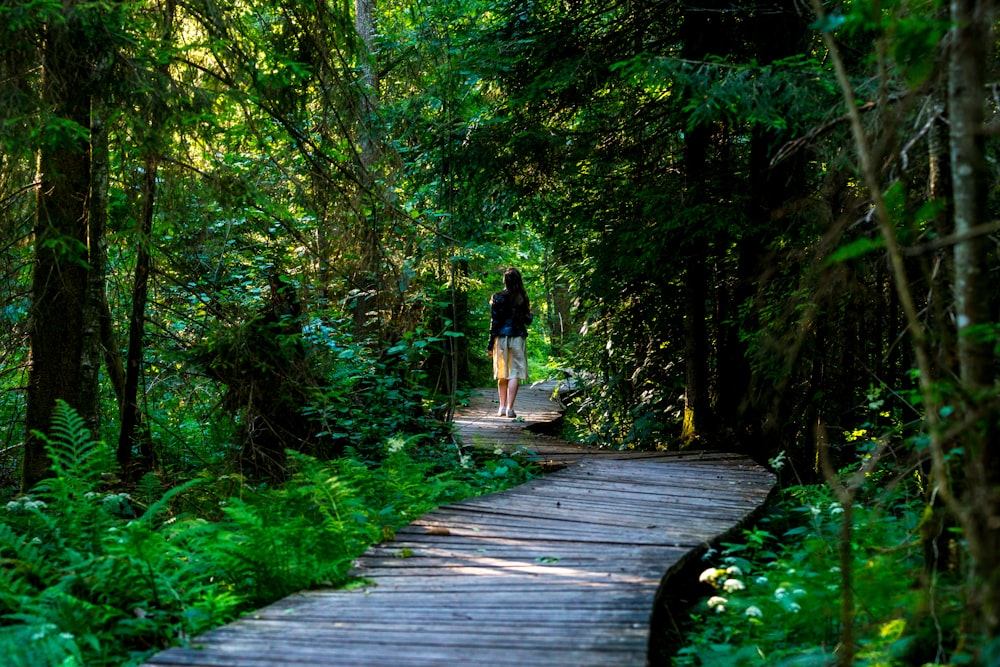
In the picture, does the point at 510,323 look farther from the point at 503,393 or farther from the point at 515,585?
the point at 515,585

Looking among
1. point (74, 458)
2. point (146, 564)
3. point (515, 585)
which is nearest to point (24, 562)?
point (146, 564)

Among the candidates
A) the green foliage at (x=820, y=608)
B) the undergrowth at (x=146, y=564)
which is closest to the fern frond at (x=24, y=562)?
the undergrowth at (x=146, y=564)

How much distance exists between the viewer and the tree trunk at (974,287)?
261cm

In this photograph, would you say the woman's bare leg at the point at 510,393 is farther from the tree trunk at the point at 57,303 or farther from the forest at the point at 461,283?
the tree trunk at the point at 57,303

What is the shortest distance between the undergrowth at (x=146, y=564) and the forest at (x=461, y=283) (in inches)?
1.3

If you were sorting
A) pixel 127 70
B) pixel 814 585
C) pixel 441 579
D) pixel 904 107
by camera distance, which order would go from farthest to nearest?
pixel 127 70
pixel 441 579
pixel 814 585
pixel 904 107

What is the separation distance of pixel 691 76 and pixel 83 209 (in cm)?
576

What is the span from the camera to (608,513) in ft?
22.0

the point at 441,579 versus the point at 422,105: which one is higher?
the point at 422,105

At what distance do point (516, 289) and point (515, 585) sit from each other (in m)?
8.29

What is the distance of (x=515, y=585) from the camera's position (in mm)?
4746

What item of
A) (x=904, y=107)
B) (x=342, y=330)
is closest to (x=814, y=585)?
(x=904, y=107)

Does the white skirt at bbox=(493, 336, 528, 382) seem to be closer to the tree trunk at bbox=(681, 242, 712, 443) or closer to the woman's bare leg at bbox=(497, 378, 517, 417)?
the woman's bare leg at bbox=(497, 378, 517, 417)

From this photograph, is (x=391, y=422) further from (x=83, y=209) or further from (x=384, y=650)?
(x=384, y=650)
